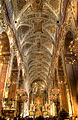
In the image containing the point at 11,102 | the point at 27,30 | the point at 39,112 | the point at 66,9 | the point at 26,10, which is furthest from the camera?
the point at 39,112

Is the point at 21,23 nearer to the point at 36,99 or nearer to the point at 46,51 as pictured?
the point at 46,51

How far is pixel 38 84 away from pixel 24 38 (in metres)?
19.4

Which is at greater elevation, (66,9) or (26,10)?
(26,10)

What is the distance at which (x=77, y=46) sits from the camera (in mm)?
6074

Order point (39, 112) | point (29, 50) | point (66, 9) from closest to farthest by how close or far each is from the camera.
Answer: point (66, 9), point (29, 50), point (39, 112)

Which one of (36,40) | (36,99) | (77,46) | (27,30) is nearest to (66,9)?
(77,46)

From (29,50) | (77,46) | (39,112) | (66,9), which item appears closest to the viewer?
(77,46)

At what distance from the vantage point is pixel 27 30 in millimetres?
16000

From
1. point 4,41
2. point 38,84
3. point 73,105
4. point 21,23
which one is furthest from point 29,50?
point 38,84

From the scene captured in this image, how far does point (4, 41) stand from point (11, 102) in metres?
5.74

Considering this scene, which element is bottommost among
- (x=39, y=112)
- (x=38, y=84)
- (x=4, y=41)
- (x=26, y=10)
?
(x=39, y=112)

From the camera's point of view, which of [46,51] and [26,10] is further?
[46,51]

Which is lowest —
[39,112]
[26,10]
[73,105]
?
[39,112]

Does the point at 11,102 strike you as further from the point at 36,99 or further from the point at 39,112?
the point at 36,99
